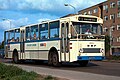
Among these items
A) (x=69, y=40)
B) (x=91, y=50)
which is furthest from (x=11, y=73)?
(x=91, y=50)

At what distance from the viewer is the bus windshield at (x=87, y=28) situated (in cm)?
2100

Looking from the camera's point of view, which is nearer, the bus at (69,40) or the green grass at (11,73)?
the green grass at (11,73)

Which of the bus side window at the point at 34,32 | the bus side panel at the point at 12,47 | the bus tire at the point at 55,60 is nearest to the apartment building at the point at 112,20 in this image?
the bus side panel at the point at 12,47

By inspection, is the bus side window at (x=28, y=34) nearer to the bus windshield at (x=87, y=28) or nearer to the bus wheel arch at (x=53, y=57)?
the bus wheel arch at (x=53, y=57)

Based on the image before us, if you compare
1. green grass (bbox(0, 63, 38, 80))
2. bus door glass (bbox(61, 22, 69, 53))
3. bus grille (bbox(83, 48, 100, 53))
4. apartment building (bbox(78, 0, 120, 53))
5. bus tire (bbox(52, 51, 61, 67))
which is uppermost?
apartment building (bbox(78, 0, 120, 53))

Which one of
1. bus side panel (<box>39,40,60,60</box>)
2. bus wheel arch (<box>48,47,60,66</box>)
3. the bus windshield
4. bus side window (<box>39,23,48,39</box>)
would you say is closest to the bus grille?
the bus windshield

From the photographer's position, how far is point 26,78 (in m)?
12.6

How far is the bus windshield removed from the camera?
68.9ft

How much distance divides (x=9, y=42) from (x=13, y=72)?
15349mm

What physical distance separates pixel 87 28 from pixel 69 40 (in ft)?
5.03

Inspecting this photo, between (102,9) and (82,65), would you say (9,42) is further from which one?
(102,9)

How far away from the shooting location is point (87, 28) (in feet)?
70.1

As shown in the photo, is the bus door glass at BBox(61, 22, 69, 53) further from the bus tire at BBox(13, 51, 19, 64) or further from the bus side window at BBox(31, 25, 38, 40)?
the bus tire at BBox(13, 51, 19, 64)

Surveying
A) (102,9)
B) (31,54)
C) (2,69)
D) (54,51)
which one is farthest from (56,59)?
(102,9)
